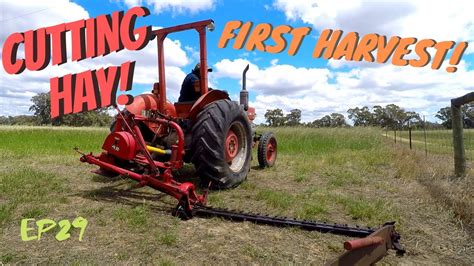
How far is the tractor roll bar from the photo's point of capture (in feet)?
15.7

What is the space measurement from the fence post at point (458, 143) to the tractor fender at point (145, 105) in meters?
4.23

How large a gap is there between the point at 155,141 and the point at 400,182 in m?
3.57

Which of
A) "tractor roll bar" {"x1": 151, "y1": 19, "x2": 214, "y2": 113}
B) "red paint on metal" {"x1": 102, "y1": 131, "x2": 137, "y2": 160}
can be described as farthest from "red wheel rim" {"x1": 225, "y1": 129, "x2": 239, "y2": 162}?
"red paint on metal" {"x1": 102, "y1": 131, "x2": 137, "y2": 160}

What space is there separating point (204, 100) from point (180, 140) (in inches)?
31.8

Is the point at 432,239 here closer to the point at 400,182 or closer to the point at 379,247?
the point at 379,247

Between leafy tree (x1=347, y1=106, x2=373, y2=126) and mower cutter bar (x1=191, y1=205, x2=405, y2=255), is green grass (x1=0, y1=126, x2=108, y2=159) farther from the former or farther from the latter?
leafy tree (x1=347, y1=106, x2=373, y2=126)

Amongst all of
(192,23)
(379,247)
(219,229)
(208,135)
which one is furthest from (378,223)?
(192,23)

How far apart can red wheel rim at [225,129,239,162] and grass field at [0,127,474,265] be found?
0.46 metres

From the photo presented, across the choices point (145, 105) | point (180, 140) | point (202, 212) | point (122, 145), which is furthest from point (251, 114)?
point (202, 212)

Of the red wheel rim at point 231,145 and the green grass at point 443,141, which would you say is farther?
the green grass at point 443,141

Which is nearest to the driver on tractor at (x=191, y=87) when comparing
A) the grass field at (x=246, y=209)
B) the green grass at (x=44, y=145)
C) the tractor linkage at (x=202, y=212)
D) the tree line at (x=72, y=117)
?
the tractor linkage at (x=202, y=212)

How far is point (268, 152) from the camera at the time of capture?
676 cm

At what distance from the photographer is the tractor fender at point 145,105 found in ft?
14.5

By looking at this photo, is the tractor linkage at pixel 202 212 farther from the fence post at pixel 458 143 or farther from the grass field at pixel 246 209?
the fence post at pixel 458 143
